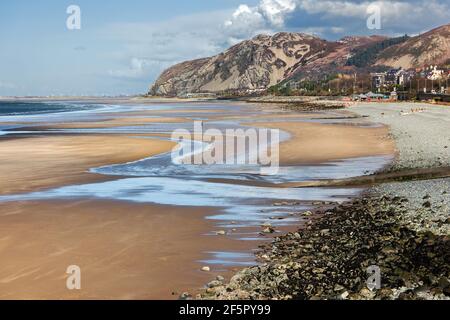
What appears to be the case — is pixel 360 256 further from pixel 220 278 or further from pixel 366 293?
pixel 220 278

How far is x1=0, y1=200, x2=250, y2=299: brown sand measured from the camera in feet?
30.2

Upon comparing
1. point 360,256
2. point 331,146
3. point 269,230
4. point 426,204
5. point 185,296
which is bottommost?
point 185,296

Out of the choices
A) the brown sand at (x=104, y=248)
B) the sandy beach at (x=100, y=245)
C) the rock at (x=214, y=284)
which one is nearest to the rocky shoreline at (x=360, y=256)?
the rock at (x=214, y=284)

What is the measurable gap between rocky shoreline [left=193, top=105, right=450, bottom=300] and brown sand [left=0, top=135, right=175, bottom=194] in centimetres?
1176

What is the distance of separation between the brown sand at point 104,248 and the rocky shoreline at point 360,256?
1.07 meters

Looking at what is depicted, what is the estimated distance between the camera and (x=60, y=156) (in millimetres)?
30000

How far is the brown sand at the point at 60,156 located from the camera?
70.5 ft

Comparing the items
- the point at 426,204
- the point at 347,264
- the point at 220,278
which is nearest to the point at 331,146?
the point at 426,204

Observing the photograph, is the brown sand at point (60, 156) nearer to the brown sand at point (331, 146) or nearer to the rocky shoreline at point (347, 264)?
the brown sand at point (331, 146)

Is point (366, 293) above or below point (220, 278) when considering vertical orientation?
above

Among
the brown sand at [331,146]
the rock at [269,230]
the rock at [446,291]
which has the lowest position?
the rock at [269,230]

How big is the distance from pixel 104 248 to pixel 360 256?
5466 millimetres

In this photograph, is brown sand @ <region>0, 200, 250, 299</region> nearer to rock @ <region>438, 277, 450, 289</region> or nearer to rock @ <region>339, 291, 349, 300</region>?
rock @ <region>339, 291, 349, 300</region>
